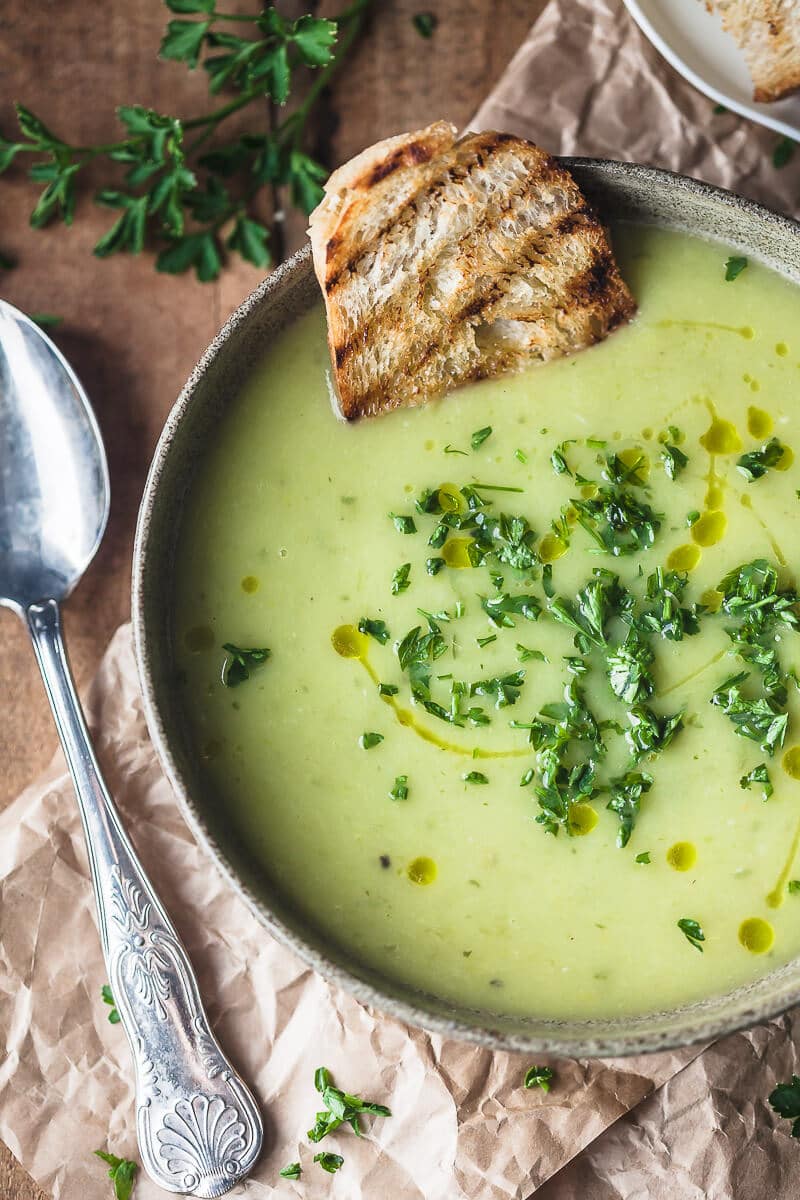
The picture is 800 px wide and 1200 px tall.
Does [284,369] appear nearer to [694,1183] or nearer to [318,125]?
[318,125]

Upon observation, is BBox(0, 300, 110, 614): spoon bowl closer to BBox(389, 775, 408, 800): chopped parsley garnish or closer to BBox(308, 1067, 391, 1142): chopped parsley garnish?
BBox(389, 775, 408, 800): chopped parsley garnish

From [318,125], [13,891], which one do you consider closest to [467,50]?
[318,125]

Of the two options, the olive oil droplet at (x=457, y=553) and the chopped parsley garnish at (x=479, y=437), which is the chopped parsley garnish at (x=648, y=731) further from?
the chopped parsley garnish at (x=479, y=437)

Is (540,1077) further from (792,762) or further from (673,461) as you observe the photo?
(673,461)

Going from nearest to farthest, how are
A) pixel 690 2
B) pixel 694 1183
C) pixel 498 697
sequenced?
pixel 498 697
pixel 694 1183
pixel 690 2

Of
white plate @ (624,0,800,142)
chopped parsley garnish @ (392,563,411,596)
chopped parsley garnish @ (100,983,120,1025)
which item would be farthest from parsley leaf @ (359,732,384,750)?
white plate @ (624,0,800,142)
